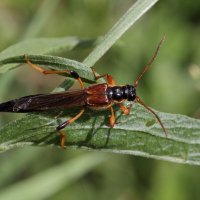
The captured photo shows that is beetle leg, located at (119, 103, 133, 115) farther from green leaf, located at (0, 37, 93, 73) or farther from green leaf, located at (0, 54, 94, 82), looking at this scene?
green leaf, located at (0, 37, 93, 73)

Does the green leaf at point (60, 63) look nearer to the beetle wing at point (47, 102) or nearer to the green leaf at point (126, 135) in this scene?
the green leaf at point (126, 135)

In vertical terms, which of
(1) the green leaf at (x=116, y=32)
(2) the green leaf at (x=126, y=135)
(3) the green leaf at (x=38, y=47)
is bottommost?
(2) the green leaf at (x=126, y=135)

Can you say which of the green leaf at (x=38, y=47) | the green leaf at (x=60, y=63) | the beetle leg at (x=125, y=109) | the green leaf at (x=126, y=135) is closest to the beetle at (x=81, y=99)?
the beetle leg at (x=125, y=109)

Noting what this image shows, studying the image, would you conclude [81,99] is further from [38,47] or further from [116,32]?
[116,32]

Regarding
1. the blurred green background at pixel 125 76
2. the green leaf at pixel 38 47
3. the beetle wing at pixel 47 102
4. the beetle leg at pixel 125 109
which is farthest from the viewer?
the blurred green background at pixel 125 76

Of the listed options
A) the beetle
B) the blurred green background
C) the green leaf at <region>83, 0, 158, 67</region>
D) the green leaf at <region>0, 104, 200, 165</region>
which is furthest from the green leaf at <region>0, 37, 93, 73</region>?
the blurred green background

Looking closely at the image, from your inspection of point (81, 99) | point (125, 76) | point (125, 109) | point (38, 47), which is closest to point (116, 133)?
point (125, 109)

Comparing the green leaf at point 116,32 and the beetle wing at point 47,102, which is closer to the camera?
the green leaf at point 116,32
